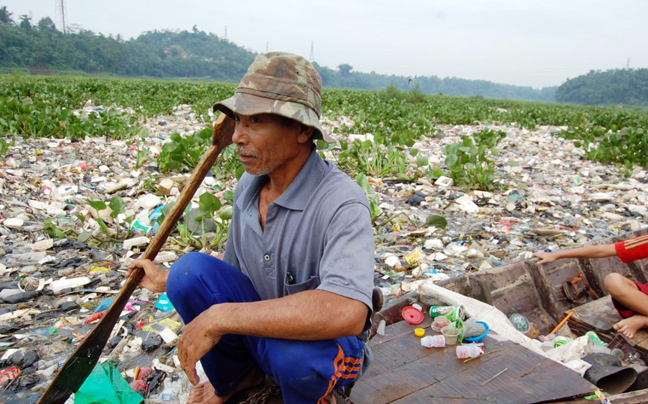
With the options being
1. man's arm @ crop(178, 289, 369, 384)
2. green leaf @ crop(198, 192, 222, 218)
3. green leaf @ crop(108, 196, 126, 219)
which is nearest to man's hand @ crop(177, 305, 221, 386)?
man's arm @ crop(178, 289, 369, 384)

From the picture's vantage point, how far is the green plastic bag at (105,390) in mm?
2004

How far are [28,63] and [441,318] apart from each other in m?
55.7

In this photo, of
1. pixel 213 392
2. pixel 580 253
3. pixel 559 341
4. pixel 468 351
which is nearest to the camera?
pixel 213 392

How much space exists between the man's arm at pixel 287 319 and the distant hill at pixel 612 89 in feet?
291

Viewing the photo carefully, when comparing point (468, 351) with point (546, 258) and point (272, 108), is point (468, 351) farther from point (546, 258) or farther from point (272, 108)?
point (272, 108)

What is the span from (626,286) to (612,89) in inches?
3581

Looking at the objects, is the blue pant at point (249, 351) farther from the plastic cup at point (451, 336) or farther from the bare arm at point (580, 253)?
the bare arm at point (580, 253)

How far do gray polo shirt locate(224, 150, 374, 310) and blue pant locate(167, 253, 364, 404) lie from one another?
0.53 ft

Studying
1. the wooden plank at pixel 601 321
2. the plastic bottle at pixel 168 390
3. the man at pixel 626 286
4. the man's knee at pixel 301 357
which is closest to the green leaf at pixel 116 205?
the plastic bottle at pixel 168 390

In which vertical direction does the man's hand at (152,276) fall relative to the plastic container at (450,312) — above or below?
above

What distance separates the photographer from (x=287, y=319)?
1481 mm

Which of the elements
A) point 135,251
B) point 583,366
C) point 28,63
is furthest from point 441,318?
point 28,63

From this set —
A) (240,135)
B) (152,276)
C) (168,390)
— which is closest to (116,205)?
(168,390)

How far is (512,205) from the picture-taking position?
5922 mm
